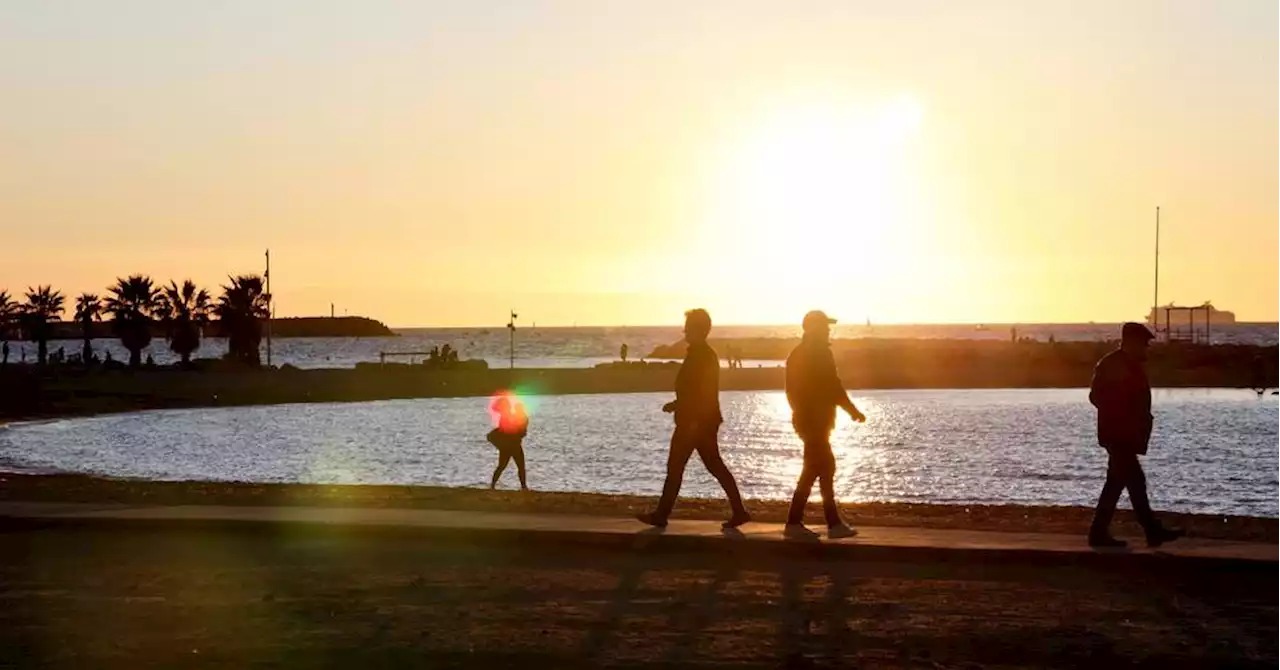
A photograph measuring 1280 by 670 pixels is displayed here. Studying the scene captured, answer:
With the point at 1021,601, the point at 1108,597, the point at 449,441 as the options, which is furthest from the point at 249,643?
the point at 449,441

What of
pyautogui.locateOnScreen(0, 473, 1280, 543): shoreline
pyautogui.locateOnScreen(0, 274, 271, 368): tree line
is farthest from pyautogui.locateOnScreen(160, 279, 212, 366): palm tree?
pyautogui.locateOnScreen(0, 473, 1280, 543): shoreline

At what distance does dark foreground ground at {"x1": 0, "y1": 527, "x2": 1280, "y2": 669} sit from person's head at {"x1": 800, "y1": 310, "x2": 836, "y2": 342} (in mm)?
1976

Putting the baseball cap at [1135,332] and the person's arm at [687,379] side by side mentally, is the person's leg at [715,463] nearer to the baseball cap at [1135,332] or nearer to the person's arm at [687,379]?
the person's arm at [687,379]

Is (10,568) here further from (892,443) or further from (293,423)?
(293,423)

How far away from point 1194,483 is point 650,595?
22.9 meters

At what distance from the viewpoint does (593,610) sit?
994 centimetres

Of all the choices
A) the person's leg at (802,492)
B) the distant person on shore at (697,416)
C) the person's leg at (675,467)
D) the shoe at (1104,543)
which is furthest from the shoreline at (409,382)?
the shoe at (1104,543)

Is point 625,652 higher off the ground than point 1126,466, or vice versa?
point 1126,466

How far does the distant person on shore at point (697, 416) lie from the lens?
12977 mm

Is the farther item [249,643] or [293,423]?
[293,423]

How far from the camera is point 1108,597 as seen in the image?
10281 millimetres

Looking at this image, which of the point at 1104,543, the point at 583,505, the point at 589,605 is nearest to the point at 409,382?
the point at 583,505

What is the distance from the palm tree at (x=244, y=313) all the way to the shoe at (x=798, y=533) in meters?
82.8

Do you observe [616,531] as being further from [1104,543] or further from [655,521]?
[1104,543]
